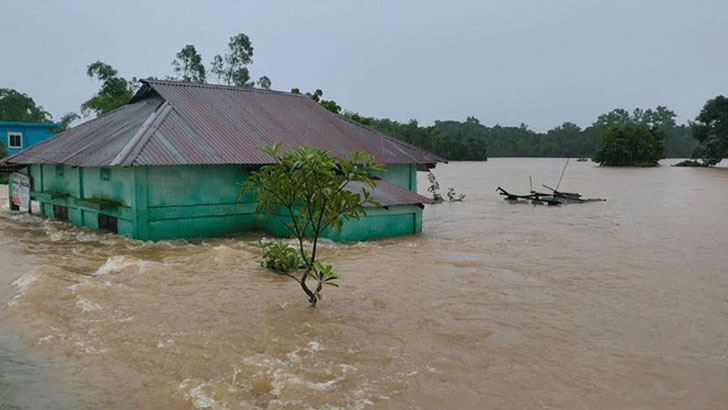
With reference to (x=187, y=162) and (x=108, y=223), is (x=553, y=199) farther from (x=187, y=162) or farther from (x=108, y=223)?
(x=108, y=223)

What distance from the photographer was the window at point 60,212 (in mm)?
17359

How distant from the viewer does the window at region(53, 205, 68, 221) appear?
1736 centimetres

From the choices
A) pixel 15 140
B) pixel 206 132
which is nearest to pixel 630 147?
pixel 15 140

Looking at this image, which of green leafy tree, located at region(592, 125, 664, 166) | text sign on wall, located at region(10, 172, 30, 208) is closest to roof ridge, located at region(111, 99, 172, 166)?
text sign on wall, located at region(10, 172, 30, 208)

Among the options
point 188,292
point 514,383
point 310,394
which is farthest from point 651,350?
point 188,292

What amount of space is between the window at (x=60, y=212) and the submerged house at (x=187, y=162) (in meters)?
0.03

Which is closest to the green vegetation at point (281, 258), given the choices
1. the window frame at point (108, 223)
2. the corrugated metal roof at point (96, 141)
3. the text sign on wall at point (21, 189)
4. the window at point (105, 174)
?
the corrugated metal roof at point (96, 141)

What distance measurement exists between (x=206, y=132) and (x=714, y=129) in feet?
211

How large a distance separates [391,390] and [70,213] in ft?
48.4

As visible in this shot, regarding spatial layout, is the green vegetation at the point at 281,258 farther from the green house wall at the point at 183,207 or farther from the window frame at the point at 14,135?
the window frame at the point at 14,135

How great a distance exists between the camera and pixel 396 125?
3216 inches

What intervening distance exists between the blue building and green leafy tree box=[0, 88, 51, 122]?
73.4 feet

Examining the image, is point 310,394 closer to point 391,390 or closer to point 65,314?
point 391,390

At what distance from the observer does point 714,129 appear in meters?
62.4
